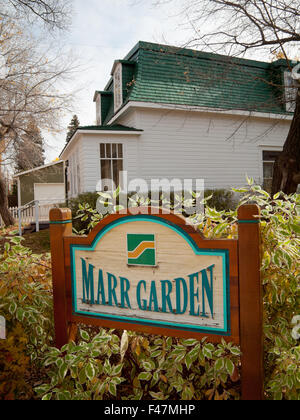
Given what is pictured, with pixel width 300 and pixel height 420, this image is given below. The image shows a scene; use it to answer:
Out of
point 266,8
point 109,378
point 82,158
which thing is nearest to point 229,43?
point 266,8

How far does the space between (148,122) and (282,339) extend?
10.5 meters

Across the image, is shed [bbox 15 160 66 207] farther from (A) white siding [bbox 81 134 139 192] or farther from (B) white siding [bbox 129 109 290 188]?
(B) white siding [bbox 129 109 290 188]

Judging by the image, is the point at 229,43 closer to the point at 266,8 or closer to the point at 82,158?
the point at 266,8

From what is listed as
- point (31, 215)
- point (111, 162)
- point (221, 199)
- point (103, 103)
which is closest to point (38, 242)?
point (111, 162)

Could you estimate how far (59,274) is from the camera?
2.24 meters

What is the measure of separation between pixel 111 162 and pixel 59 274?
9.35 meters

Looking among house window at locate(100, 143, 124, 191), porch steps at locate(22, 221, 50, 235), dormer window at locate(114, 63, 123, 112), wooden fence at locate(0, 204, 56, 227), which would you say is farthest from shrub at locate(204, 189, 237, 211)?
wooden fence at locate(0, 204, 56, 227)

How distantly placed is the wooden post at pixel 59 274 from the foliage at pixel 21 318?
89 millimetres

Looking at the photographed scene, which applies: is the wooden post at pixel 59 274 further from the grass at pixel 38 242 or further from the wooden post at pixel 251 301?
the grass at pixel 38 242

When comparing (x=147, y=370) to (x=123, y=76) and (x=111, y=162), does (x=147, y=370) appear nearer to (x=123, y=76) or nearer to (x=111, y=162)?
(x=111, y=162)

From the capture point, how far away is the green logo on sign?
198 centimetres

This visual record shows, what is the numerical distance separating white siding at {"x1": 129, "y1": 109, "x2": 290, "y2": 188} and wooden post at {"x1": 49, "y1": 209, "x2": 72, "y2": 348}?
9.34m

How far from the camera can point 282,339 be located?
190 centimetres

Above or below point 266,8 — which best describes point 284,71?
above
